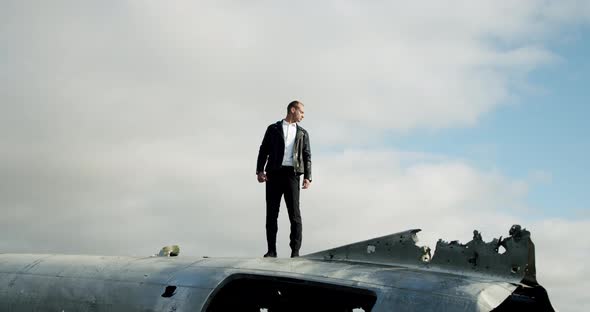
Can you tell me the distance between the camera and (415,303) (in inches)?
321

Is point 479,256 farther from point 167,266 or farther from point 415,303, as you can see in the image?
point 167,266

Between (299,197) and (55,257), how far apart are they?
13.6 ft

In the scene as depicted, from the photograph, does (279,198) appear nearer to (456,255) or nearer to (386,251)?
(386,251)

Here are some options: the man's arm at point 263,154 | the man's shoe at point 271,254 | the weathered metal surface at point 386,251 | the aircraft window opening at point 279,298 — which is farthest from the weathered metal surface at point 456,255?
the man's arm at point 263,154

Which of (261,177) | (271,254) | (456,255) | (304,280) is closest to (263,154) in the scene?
(261,177)

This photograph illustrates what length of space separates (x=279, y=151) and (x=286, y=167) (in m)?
0.30

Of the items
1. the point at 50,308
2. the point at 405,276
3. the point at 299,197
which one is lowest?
the point at 50,308

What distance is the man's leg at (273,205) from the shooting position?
39.4 ft

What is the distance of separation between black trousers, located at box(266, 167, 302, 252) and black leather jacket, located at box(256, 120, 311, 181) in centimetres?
14

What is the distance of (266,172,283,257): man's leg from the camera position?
1200 cm

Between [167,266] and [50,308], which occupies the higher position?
[167,266]

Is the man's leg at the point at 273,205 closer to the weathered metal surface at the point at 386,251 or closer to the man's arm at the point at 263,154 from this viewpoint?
the man's arm at the point at 263,154

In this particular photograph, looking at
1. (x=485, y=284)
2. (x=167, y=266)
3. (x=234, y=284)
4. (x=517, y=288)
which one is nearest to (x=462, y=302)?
(x=485, y=284)

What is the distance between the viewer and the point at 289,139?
12.4 meters
